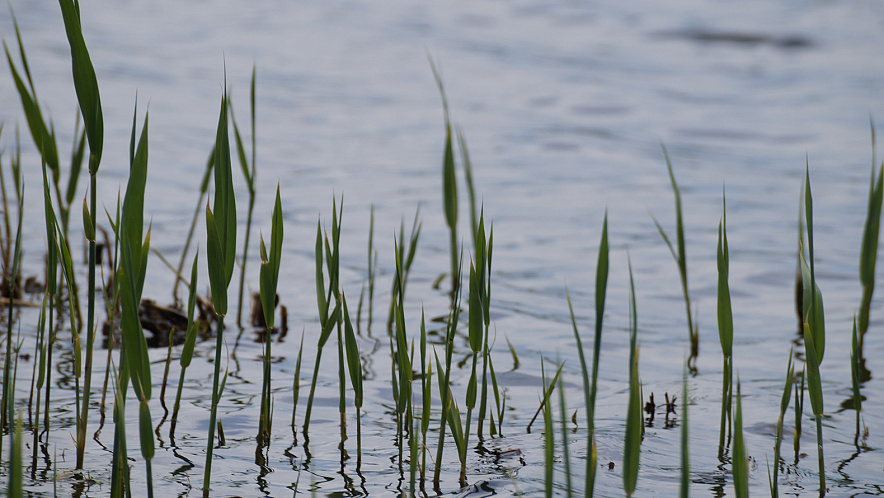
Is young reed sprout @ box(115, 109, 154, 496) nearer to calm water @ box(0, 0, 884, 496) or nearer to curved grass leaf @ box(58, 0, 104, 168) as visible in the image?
curved grass leaf @ box(58, 0, 104, 168)

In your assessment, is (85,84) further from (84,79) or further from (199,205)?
(199,205)

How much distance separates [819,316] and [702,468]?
16.9 inches

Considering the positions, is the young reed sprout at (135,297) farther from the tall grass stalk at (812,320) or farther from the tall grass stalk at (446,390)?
the tall grass stalk at (812,320)

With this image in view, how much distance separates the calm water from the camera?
74.0 inches

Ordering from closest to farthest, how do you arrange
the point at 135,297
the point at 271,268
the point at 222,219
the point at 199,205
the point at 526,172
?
the point at 135,297, the point at 222,219, the point at 271,268, the point at 199,205, the point at 526,172

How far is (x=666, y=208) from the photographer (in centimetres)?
453

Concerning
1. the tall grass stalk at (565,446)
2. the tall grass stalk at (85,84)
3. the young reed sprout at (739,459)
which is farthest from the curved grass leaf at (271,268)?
the young reed sprout at (739,459)

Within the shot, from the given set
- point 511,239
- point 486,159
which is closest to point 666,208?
point 511,239

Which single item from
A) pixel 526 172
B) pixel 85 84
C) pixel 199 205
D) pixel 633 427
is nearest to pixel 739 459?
pixel 633 427

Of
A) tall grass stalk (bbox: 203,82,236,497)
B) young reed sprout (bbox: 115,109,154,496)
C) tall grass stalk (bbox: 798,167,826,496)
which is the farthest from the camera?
tall grass stalk (bbox: 798,167,826,496)

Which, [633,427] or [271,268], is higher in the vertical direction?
[271,268]

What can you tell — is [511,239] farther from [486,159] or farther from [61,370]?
[61,370]

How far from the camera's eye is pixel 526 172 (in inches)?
207

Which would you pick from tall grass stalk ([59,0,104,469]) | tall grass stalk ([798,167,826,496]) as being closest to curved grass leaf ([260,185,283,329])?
tall grass stalk ([59,0,104,469])
